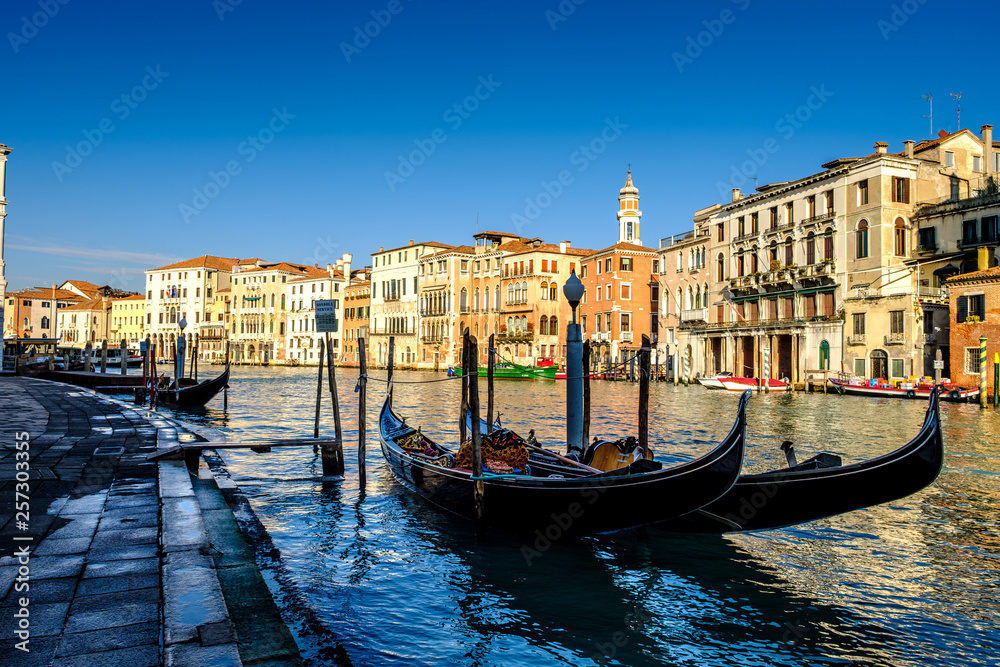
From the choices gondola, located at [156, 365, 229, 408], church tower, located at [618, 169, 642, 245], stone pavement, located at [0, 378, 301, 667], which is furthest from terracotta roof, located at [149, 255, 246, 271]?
stone pavement, located at [0, 378, 301, 667]

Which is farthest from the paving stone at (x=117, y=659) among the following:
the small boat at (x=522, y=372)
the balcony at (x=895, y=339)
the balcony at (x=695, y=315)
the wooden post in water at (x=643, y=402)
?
the small boat at (x=522, y=372)

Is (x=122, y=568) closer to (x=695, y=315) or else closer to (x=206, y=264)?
(x=695, y=315)

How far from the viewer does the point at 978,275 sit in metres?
23.9

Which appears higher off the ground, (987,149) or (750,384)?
(987,149)

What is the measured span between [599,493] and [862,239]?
27.5m

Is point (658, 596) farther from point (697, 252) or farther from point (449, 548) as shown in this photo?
point (697, 252)

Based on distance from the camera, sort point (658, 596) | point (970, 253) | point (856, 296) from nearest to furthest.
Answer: point (658, 596) → point (970, 253) → point (856, 296)

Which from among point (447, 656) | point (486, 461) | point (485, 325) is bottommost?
point (447, 656)

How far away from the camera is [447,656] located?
4145 mm

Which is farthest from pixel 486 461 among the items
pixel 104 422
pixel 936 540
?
pixel 104 422

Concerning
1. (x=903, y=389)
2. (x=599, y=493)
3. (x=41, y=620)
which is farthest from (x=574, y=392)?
(x=903, y=389)

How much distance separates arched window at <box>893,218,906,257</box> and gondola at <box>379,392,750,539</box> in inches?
1044

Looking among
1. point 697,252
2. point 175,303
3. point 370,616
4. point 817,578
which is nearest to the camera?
point 370,616

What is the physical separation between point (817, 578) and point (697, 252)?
35.3 m
